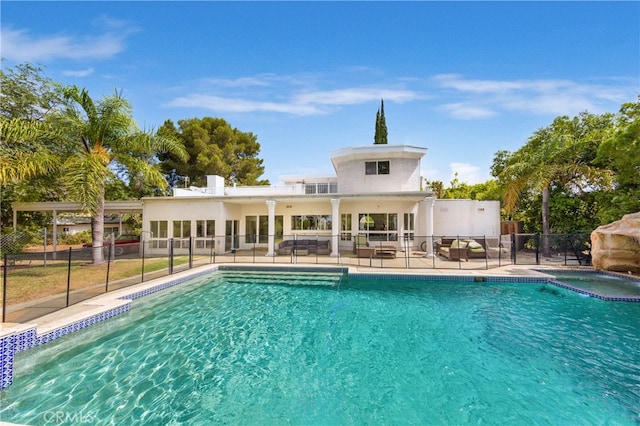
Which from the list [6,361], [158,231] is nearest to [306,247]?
[158,231]

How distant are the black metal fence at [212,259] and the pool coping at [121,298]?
1.83 feet

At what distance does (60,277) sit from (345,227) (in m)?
13.5

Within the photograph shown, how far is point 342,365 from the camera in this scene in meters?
4.95

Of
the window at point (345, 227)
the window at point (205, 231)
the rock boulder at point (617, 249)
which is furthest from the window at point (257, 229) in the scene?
the rock boulder at point (617, 249)

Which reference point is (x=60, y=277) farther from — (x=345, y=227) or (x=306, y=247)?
(x=345, y=227)

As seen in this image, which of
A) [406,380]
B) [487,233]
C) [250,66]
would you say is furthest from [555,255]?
[250,66]

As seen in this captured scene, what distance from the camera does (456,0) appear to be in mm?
9445

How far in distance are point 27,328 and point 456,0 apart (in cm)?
1409

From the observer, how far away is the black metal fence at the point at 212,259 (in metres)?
7.65

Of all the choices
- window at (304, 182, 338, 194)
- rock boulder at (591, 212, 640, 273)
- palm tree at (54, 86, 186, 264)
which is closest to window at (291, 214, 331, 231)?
window at (304, 182, 338, 194)

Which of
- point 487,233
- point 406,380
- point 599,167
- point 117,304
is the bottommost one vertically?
point 406,380

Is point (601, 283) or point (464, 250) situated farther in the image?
point (464, 250)

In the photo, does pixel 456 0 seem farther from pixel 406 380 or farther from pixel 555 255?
pixel 555 255

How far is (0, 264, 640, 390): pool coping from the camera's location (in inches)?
168
